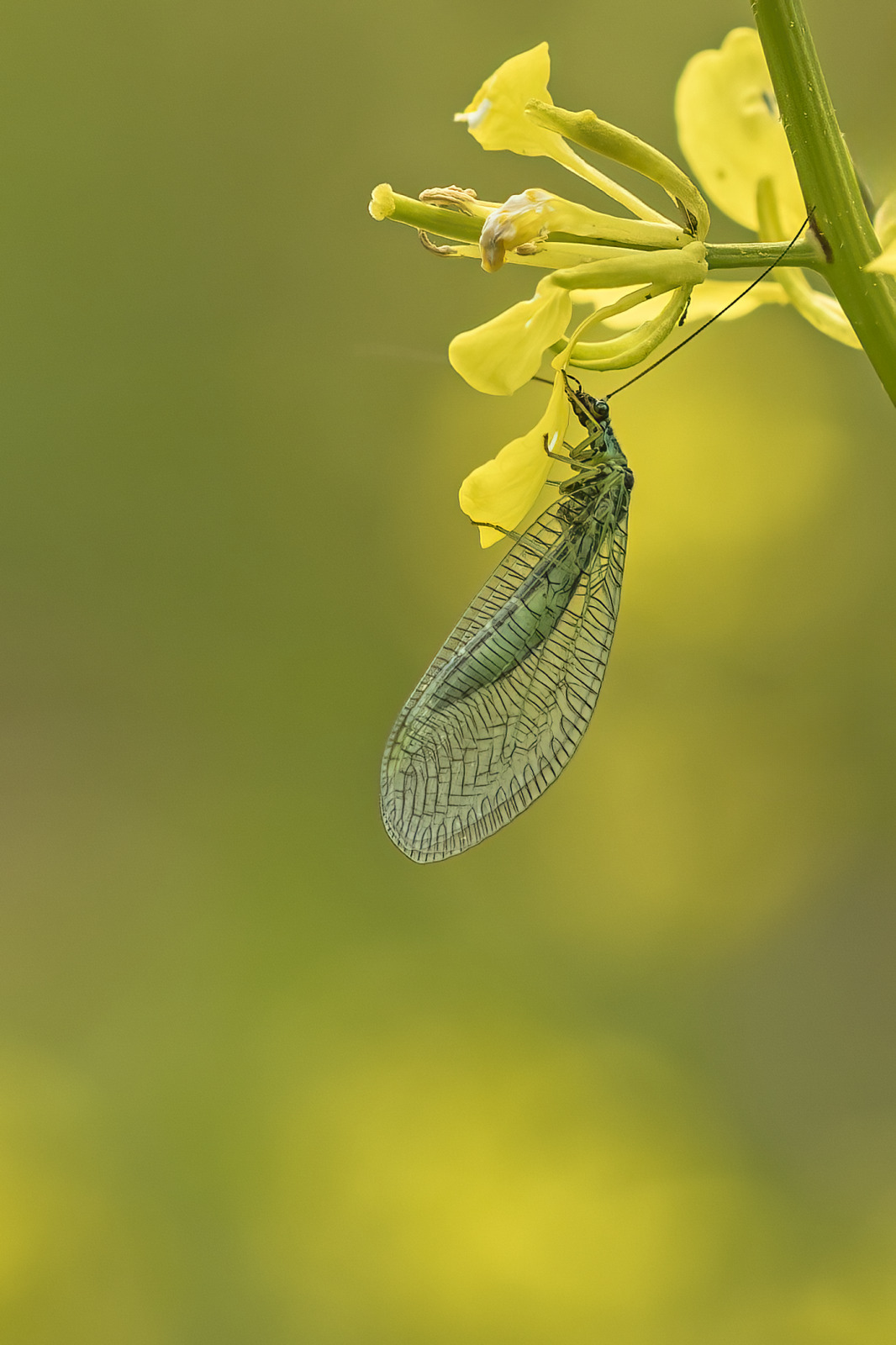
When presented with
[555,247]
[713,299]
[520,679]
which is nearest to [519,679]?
[520,679]

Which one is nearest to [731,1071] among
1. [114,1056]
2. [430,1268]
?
[430,1268]

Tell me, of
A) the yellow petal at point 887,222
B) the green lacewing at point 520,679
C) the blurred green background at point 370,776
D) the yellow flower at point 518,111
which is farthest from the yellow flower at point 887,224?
the blurred green background at point 370,776

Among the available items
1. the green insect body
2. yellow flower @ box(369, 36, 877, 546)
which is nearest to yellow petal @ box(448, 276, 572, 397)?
yellow flower @ box(369, 36, 877, 546)

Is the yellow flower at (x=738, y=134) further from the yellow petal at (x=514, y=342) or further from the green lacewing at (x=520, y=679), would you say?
the green lacewing at (x=520, y=679)

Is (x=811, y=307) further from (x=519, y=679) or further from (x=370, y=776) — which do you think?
(x=370, y=776)

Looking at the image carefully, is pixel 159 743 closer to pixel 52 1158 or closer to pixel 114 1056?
pixel 114 1056

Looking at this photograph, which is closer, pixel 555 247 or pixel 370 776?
pixel 555 247

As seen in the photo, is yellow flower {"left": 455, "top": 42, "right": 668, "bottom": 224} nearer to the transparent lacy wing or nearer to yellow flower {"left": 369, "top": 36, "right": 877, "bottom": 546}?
yellow flower {"left": 369, "top": 36, "right": 877, "bottom": 546}
